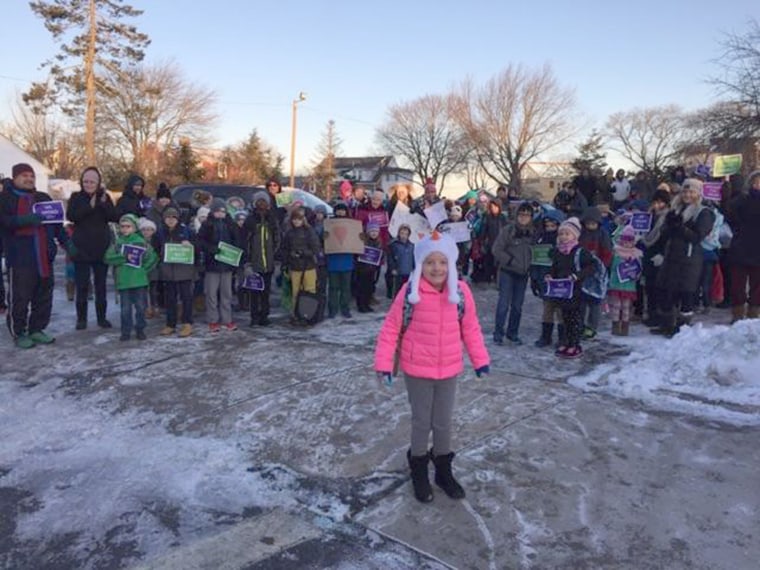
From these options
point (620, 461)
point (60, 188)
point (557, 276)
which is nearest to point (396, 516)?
point (620, 461)

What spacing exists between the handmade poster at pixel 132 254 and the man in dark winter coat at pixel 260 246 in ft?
4.96

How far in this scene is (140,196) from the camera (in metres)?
10.1

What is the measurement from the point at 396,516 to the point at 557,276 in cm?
452

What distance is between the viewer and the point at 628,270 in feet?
26.1

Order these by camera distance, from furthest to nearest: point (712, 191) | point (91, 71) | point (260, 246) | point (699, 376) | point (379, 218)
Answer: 1. point (91, 71)
2. point (379, 218)
3. point (712, 191)
4. point (260, 246)
5. point (699, 376)

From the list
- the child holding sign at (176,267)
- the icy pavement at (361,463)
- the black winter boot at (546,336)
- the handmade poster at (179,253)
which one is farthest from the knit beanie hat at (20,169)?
the black winter boot at (546,336)

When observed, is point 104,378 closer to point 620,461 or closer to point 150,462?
point 150,462

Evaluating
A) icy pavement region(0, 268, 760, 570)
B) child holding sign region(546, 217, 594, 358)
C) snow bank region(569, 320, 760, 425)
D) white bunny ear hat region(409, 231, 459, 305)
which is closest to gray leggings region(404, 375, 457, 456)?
icy pavement region(0, 268, 760, 570)

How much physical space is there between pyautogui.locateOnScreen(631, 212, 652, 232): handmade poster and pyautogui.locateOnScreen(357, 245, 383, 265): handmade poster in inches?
154

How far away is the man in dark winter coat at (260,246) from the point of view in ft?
28.6

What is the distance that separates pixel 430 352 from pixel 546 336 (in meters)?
4.23

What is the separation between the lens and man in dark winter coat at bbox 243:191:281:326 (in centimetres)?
873

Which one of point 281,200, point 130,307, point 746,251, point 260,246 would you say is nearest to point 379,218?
point 281,200

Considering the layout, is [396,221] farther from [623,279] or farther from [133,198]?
[133,198]
